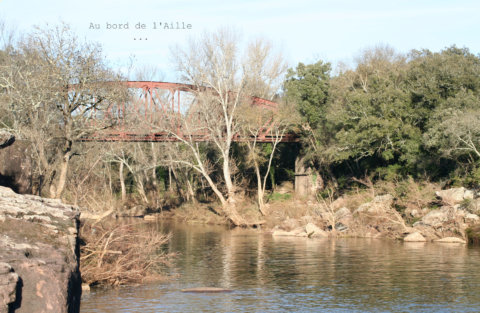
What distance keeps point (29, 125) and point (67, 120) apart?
4916 millimetres

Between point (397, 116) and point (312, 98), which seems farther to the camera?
point (312, 98)

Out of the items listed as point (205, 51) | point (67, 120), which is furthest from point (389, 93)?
point (67, 120)

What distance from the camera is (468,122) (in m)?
33.3

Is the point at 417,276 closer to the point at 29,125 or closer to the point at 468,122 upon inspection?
the point at 468,122

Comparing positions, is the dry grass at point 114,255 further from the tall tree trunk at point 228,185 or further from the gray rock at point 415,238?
the tall tree trunk at point 228,185

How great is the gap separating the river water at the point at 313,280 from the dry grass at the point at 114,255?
518 millimetres

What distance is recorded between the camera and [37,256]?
9.33 m

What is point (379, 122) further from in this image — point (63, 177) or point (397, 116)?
point (63, 177)

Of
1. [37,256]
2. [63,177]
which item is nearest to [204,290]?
[37,256]

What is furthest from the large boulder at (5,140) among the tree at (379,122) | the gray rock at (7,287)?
the tree at (379,122)

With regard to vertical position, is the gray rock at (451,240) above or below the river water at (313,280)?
above

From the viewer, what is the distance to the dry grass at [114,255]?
18.7m

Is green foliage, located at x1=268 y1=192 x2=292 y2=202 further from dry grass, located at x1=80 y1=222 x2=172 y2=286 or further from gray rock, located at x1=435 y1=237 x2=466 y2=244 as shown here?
dry grass, located at x1=80 y1=222 x2=172 y2=286

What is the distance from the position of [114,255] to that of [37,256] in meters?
10.4
